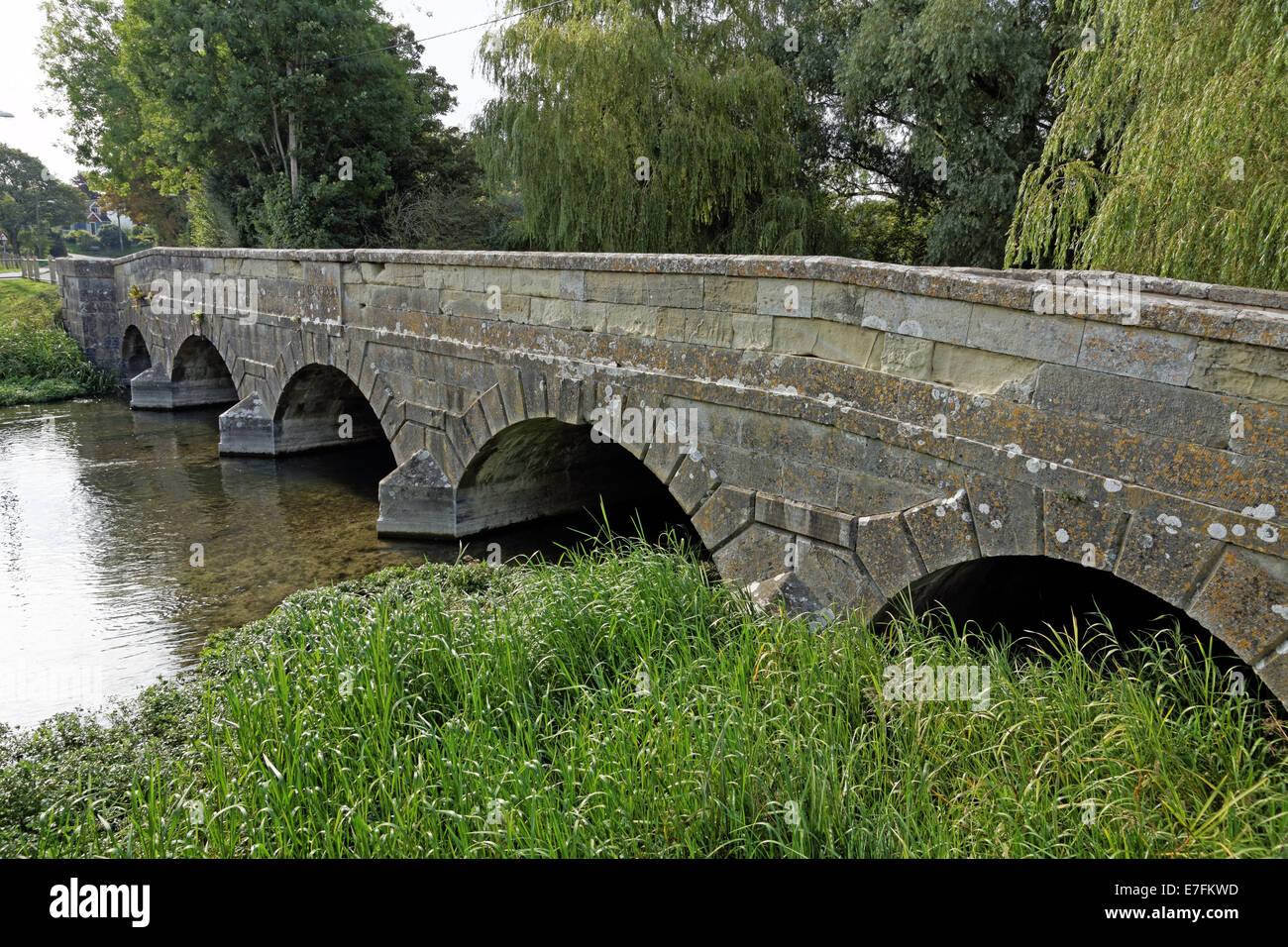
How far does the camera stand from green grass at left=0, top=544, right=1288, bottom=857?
3525mm

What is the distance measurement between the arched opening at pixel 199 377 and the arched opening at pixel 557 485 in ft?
32.4

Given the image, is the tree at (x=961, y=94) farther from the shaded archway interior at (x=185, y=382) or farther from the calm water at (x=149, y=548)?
the shaded archway interior at (x=185, y=382)

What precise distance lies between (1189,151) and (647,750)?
5963 millimetres

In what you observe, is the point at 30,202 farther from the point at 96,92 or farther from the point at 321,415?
the point at 321,415

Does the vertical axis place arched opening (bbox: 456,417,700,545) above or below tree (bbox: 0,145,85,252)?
below

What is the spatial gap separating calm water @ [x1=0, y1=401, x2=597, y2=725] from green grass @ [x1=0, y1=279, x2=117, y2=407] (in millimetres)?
3976

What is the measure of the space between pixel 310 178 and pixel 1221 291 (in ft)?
73.8

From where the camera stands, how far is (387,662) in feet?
17.5

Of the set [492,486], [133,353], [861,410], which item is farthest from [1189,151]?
[133,353]

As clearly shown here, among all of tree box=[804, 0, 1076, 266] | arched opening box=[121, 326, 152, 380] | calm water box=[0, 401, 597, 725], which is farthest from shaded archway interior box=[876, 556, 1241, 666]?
arched opening box=[121, 326, 152, 380]

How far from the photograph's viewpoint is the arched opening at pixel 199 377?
57.0 feet

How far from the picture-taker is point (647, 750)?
409cm

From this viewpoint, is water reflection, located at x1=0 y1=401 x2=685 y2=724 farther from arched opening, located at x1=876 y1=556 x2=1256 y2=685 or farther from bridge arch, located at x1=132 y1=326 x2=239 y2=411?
arched opening, located at x1=876 y1=556 x2=1256 y2=685

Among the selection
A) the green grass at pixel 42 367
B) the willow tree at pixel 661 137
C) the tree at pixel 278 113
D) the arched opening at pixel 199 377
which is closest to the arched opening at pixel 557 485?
the willow tree at pixel 661 137
